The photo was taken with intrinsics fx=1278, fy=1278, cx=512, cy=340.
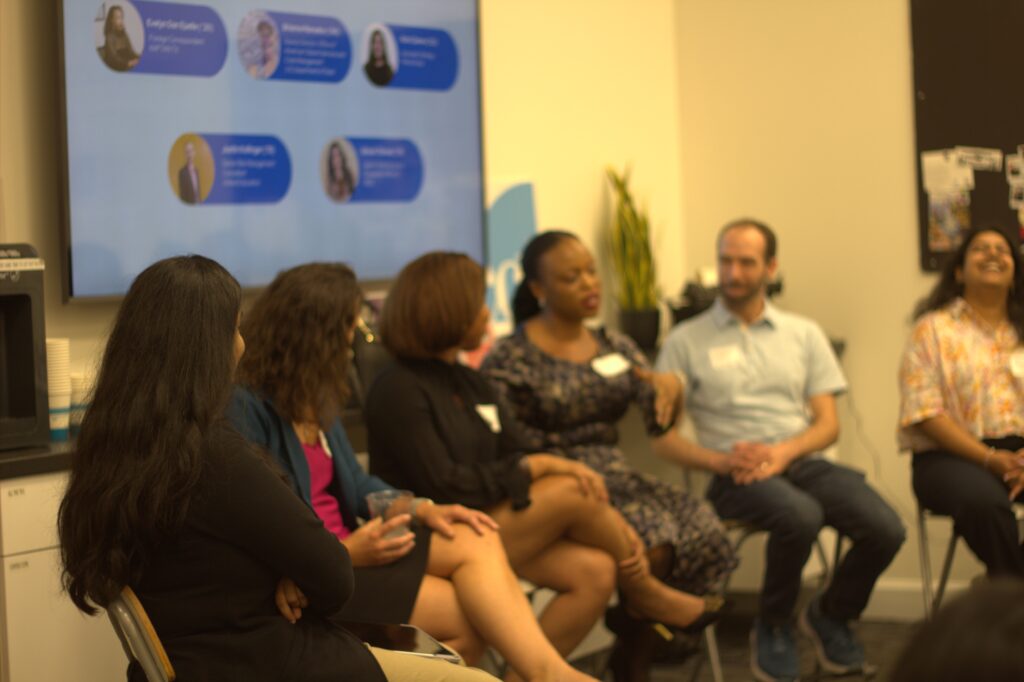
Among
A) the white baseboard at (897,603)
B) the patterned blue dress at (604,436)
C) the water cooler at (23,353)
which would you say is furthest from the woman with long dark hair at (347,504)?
the white baseboard at (897,603)

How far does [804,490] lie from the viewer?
166 inches

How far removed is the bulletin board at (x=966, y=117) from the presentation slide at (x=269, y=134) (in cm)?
176

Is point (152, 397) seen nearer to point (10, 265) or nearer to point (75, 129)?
point (10, 265)

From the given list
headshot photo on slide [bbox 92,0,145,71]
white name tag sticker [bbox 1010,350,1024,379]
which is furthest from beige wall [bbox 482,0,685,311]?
white name tag sticker [bbox 1010,350,1024,379]

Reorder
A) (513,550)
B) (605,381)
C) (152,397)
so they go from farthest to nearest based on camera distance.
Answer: (605,381) → (513,550) → (152,397)

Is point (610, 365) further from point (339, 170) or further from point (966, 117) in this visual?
point (966, 117)

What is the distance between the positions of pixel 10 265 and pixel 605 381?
1.79 m

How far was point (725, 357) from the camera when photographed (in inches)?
174

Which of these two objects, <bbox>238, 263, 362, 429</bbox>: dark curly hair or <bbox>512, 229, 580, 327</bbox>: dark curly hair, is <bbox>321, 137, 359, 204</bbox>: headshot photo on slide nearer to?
<bbox>512, 229, 580, 327</bbox>: dark curly hair

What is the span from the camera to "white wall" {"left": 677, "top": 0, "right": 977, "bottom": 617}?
5.06 m

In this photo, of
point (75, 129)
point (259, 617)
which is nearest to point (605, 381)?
point (75, 129)

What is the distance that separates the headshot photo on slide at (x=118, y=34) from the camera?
3.52 m

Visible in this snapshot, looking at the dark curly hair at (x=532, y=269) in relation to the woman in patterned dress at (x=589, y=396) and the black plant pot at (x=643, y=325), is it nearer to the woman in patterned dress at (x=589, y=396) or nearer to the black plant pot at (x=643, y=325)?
the woman in patterned dress at (x=589, y=396)

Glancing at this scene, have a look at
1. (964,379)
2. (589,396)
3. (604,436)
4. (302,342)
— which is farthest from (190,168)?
(964,379)
